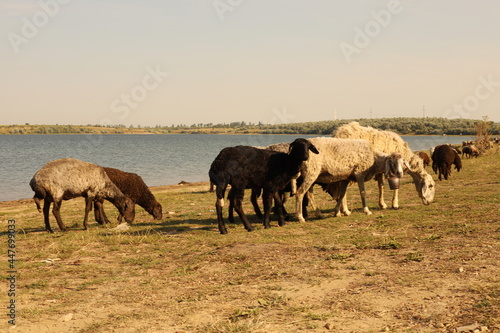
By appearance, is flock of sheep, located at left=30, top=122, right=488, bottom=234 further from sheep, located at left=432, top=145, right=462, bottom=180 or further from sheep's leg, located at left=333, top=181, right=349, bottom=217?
sheep, located at left=432, top=145, right=462, bottom=180

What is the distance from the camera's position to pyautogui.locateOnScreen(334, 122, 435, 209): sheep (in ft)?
49.2

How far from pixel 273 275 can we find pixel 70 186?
303 inches

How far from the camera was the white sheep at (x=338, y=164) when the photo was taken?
13.5 meters

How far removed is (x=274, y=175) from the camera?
13000 mm

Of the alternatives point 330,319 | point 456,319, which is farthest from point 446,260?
point 330,319

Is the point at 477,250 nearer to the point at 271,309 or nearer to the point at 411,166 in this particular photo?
the point at 271,309

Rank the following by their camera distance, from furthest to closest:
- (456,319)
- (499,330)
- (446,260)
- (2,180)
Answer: (2,180)
(446,260)
(456,319)
(499,330)

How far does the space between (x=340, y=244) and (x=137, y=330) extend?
5.29 meters

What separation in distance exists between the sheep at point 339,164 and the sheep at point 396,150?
1.18 m

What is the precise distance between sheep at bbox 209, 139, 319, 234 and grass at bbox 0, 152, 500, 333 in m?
0.79

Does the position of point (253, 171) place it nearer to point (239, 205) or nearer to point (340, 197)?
point (239, 205)

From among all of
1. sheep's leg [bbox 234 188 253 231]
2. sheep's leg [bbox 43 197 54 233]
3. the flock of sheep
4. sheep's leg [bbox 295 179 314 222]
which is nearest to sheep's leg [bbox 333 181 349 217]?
the flock of sheep

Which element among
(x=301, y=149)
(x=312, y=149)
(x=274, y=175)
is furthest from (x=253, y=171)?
(x=312, y=149)

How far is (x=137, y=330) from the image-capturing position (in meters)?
6.04
